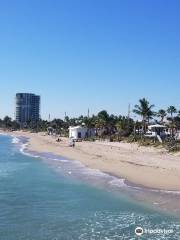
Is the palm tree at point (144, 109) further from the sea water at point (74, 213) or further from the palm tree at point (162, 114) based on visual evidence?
the sea water at point (74, 213)

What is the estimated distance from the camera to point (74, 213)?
68.0 ft

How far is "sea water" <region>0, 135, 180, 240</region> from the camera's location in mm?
17078

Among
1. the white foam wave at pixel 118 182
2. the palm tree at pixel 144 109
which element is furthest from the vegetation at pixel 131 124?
the white foam wave at pixel 118 182

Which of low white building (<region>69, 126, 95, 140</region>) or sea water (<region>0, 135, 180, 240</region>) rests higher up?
low white building (<region>69, 126, 95, 140</region>)

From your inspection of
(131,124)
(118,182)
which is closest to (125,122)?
(131,124)

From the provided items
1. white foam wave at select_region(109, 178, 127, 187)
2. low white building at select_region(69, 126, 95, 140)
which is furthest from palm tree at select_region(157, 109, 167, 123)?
white foam wave at select_region(109, 178, 127, 187)

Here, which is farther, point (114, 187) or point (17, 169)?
point (17, 169)

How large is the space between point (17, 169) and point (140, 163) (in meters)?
11.8

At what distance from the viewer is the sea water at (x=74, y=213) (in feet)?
56.0

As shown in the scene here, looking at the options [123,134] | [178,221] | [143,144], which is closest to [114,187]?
[178,221]

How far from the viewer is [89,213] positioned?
2080 centimetres

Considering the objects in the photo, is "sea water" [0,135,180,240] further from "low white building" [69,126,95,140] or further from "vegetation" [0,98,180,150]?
"low white building" [69,126,95,140]

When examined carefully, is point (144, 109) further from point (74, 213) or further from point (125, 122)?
point (74, 213)

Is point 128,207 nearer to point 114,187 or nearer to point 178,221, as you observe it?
point 178,221
